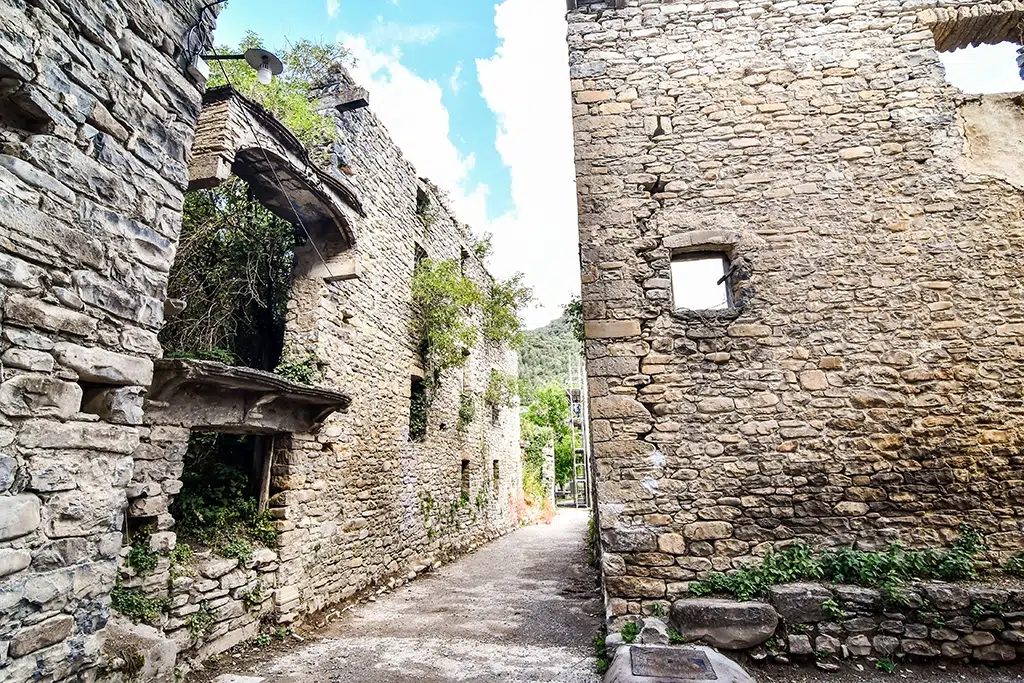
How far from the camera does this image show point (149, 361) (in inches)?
116

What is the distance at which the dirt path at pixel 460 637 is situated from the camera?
13.1ft

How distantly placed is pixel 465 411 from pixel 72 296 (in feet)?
28.0

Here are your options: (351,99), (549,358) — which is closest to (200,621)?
(351,99)

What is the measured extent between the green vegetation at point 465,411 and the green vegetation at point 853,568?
714 centimetres

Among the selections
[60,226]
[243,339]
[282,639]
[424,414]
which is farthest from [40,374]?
[424,414]

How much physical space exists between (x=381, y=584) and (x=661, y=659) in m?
4.84

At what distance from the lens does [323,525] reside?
5.78 meters

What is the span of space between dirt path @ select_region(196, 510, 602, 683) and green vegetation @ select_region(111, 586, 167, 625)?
2.60 ft

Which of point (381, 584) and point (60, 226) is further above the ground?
point (60, 226)

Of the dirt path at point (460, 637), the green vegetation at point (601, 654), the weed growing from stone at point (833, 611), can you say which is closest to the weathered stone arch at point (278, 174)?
the dirt path at point (460, 637)

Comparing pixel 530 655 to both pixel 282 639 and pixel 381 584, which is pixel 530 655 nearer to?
pixel 282 639

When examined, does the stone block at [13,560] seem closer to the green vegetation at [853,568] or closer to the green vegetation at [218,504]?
the green vegetation at [218,504]

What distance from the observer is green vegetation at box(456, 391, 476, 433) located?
1064cm

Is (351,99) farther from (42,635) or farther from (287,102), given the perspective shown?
(42,635)
